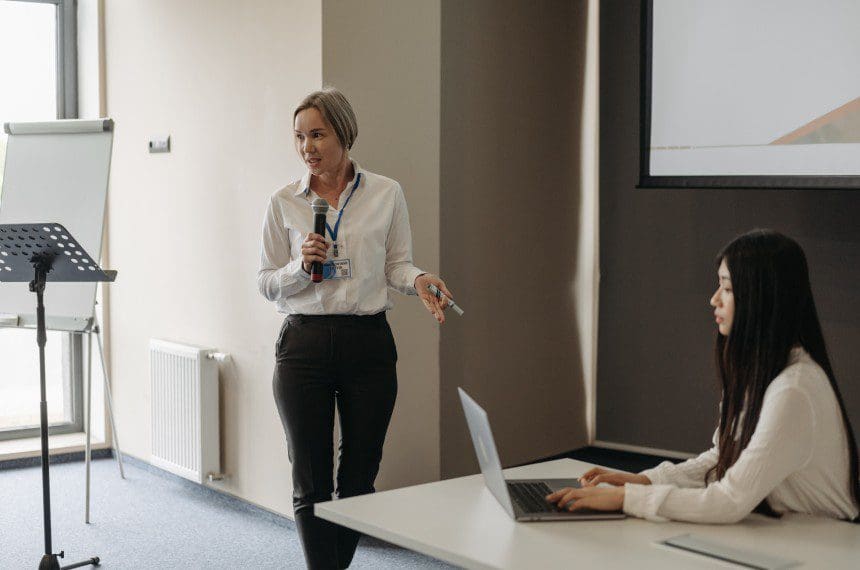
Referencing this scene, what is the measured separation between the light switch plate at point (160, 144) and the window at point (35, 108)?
88cm

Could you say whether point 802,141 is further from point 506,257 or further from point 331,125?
point 331,125

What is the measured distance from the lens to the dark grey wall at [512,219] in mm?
4363

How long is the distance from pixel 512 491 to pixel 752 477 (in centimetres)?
47

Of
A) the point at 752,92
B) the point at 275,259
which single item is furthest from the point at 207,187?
the point at 752,92

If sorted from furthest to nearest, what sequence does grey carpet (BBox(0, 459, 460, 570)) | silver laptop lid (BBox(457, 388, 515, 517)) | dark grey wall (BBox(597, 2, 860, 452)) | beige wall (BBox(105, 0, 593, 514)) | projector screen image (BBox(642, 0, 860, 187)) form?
dark grey wall (BBox(597, 2, 860, 452)) < beige wall (BBox(105, 0, 593, 514)) < grey carpet (BBox(0, 459, 460, 570)) < projector screen image (BBox(642, 0, 860, 187)) < silver laptop lid (BBox(457, 388, 515, 517))

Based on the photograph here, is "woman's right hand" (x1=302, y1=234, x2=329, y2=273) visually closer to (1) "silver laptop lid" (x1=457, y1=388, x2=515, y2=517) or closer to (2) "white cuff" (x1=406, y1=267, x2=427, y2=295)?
(2) "white cuff" (x1=406, y1=267, x2=427, y2=295)

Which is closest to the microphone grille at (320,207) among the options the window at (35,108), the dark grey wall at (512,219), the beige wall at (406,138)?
the beige wall at (406,138)

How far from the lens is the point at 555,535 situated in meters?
1.79

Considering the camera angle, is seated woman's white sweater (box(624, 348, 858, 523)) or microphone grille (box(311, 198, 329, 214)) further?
microphone grille (box(311, 198, 329, 214))

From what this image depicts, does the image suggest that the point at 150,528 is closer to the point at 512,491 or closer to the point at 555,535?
the point at 512,491

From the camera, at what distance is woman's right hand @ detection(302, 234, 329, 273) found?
2832 mm

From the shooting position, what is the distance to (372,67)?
4.03 m

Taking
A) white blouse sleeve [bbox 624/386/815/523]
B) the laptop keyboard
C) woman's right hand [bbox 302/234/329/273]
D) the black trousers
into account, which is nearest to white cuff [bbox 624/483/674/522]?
white blouse sleeve [bbox 624/386/815/523]

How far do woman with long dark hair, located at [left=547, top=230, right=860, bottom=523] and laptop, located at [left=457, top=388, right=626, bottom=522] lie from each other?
25 mm
